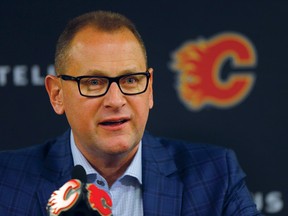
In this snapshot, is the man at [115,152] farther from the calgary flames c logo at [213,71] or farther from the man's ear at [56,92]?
the calgary flames c logo at [213,71]

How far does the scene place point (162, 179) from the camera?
163 centimetres

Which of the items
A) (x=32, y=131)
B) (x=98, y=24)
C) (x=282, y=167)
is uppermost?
(x=98, y=24)

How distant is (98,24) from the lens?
4.78ft

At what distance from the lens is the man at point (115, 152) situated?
1412 mm

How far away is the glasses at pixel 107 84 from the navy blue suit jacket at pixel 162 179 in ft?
0.90

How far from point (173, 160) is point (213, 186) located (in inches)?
5.1

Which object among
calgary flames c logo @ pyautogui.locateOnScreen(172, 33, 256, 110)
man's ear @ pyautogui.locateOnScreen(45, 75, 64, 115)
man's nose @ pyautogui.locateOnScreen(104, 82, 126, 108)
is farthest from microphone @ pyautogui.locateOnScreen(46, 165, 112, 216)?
calgary flames c logo @ pyautogui.locateOnScreen(172, 33, 256, 110)

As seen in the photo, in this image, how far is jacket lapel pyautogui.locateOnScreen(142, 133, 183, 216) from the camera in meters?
1.58

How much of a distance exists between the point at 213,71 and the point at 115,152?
2.38 ft

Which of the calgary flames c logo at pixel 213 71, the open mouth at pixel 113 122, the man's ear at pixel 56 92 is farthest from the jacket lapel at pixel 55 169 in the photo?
the calgary flames c logo at pixel 213 71

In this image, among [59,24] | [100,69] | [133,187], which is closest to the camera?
[100,69]

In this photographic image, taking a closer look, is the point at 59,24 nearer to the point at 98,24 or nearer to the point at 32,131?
the point at 32,131

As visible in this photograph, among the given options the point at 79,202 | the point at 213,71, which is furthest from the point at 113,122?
the point at 213,71

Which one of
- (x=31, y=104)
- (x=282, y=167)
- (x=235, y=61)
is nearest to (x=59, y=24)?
(x=31, y=104)
